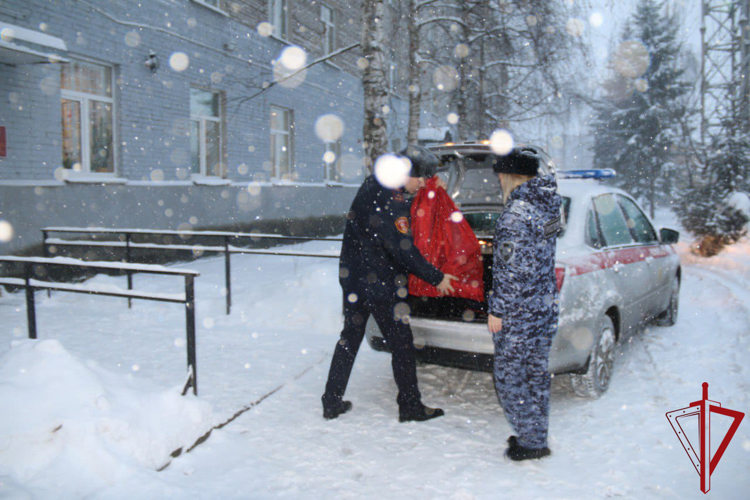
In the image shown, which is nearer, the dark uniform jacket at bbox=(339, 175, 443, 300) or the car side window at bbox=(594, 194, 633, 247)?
the dark uniform jacket at bbox=(339, 175, 443, 300)

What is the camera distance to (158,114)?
10.4 metres

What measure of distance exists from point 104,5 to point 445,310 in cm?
854

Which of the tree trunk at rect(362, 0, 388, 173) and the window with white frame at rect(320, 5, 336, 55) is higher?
the window with white frame at rect(320, 5, 336, 55)

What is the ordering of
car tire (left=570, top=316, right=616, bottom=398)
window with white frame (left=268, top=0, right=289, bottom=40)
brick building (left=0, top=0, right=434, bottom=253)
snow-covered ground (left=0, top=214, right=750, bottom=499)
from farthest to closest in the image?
window with white frame (left=268, top=0, right=289, bottom=40), brick building (left=0, top=0, right=434, bottom=253), car tire (left=570, top=316, right=616, bottom=398), snow-covered ground (left=0, top=214, right=750, bottom=499)

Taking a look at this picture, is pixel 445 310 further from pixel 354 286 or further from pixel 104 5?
pixel 104 5

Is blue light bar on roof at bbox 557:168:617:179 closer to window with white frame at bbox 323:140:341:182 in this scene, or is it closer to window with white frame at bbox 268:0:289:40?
window with white frame at bbox 268:0:289:40

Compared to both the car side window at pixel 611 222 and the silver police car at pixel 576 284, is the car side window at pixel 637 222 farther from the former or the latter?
the car side window at pixel 611 222

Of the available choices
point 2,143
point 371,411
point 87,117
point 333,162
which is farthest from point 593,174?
point 333,162

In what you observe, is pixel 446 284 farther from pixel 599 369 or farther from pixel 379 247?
pixel 599 369

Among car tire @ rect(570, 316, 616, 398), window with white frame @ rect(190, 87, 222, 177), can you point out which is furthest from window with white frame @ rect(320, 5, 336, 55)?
car tire @ rect(570, 316, 616, 398)

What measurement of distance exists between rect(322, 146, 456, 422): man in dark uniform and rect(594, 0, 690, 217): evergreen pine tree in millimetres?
29360

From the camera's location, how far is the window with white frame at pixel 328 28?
1677 cm

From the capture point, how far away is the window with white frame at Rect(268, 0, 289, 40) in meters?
14.4

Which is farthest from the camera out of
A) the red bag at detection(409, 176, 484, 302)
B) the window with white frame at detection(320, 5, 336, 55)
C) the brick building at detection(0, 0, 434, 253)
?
the window with white frame at detection(320, 5, 336, 55)
